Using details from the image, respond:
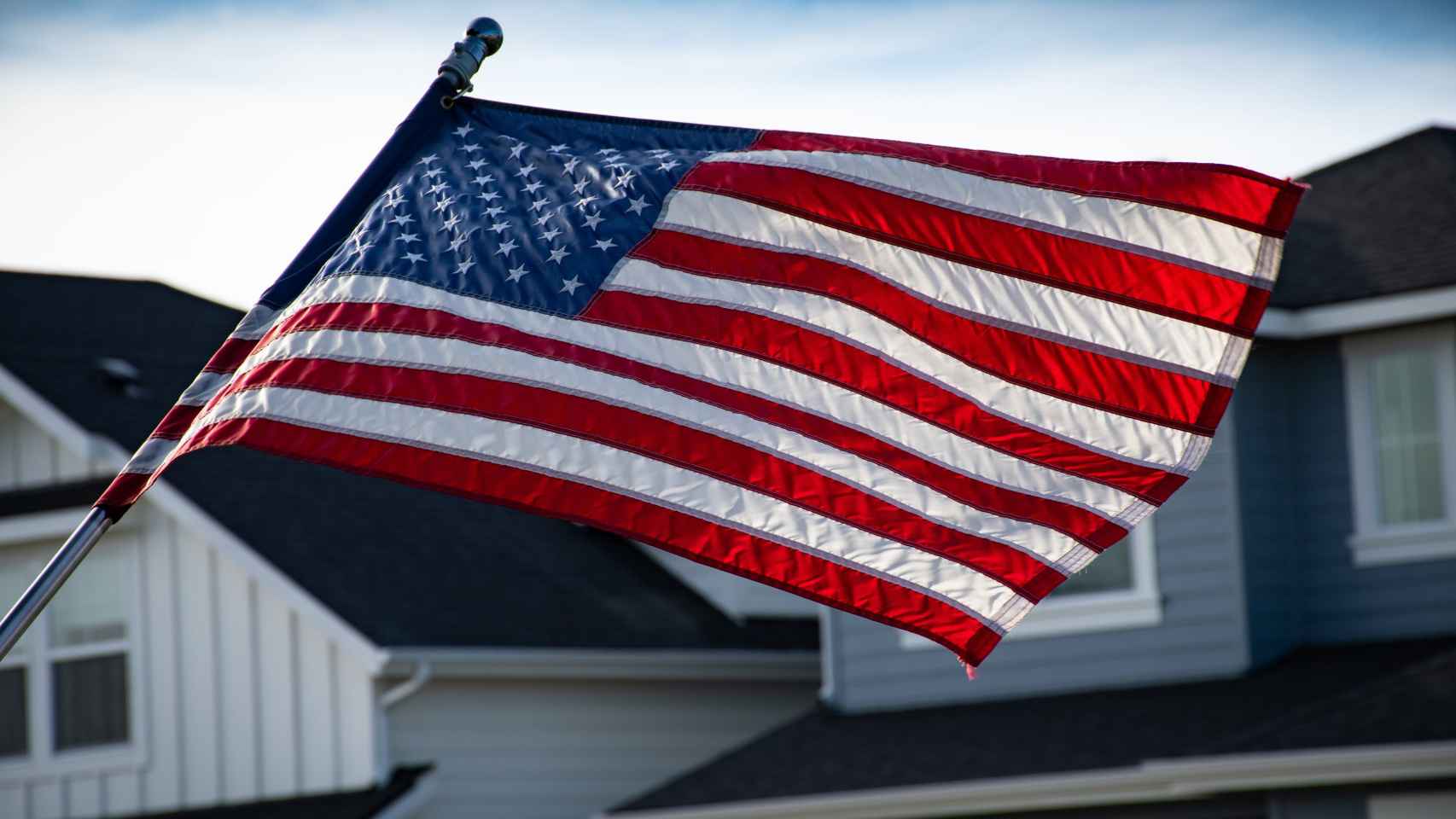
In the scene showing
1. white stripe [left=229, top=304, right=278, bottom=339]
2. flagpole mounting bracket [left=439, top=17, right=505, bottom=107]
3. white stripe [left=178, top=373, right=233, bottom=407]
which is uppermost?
flagpole mounting bracket [left=439, top=17, right=505, bottom=107]

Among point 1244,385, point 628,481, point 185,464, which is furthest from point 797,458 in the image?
point 185,464

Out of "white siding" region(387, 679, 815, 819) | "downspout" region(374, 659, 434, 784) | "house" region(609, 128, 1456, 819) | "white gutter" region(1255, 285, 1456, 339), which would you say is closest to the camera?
"house" region(609, 128, 1456, 819)

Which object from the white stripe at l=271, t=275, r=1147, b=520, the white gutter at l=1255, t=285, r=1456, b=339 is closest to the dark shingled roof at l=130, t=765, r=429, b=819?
the white gutter at l=1255, t=285, r=1456, b=339

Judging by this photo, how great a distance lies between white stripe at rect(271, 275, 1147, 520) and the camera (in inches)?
245

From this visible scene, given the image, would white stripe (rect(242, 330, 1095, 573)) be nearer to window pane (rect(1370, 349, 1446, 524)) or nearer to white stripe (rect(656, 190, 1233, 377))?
white stripe (rect(656, 190, 1233, 377))

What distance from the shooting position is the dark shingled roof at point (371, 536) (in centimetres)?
1667

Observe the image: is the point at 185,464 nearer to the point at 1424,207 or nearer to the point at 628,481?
the point at 1424,207

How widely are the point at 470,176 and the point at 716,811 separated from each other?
29.8ft

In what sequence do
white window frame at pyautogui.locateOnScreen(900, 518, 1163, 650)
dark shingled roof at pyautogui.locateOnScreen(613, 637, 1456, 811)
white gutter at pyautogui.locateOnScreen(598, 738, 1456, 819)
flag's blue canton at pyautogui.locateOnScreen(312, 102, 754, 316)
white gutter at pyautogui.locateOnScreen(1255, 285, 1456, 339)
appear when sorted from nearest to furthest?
flag's blue canton at pyautogui.locateOnScreen(312, 102, 754, 316) → white gutter at pyautogui.locateOnScreen(598, 738, 1456, 819) → dark shingled roof at pyautogui.locateOnScreen(613, 637, 1456, 811) → white gutter at pyautogui.locateOnScreen(1255, 285, 1456, 339) → white window frame at pyautogui.locateOnScreen(900, 518, 1163, 650)

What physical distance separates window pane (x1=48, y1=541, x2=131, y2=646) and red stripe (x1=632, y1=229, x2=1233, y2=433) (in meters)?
11.9

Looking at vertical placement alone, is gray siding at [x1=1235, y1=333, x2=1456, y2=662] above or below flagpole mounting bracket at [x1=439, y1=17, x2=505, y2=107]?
below

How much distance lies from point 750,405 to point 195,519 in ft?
35.5

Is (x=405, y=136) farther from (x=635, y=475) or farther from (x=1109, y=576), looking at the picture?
(x=1109, y=576)

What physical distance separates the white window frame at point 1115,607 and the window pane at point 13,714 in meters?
8.32
